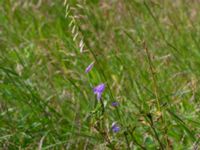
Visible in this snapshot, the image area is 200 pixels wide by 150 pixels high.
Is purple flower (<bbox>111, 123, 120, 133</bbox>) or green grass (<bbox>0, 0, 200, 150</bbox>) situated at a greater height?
purple flower (<bbox>111, 123, 120, 133</bbox>)

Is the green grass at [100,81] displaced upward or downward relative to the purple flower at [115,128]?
downward

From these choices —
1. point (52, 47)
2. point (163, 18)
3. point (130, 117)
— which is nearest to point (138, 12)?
point (163, 18)

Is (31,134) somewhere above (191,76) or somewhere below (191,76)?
above

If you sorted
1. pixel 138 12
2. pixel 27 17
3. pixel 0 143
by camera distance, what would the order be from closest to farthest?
pixel 0 143 → pixel 138 12 → pixel 27 17

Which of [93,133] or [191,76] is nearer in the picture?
[93,133]

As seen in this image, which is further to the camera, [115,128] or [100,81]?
[100,81]

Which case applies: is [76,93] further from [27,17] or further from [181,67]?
[27,17]

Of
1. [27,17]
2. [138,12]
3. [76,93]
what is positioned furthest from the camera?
[27,17]
